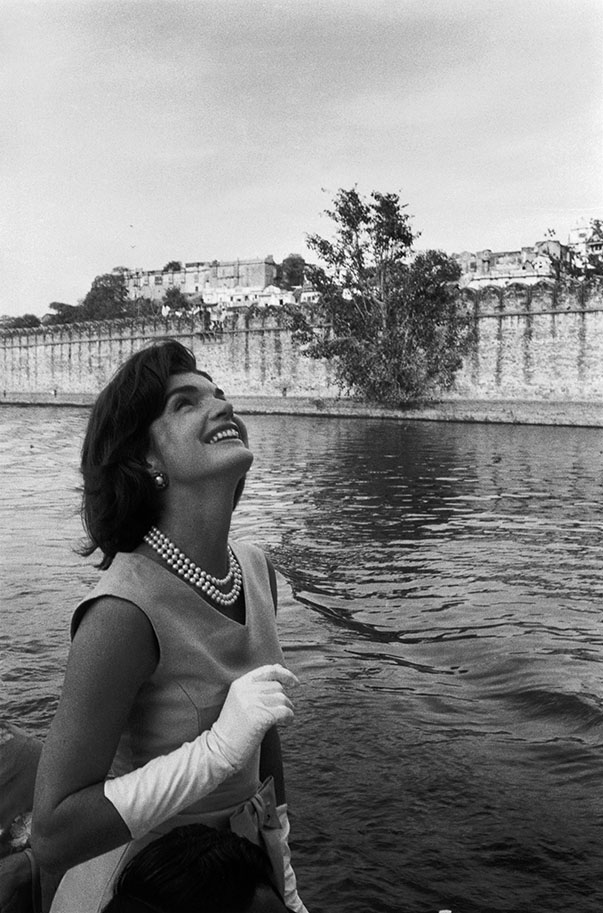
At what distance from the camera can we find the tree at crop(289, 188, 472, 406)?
1484 inches

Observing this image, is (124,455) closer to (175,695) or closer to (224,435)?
(224,435)

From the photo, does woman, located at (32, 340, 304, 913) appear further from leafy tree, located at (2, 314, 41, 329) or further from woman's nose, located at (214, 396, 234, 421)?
leafy tree, located at (2, 314, 41, 329)

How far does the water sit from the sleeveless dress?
116 centimetres

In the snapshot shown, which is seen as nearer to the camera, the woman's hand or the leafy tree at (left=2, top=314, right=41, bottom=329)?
the woman's hand

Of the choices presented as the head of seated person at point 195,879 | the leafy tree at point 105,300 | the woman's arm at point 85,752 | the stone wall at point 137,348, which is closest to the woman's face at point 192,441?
the woman's arm at point 85,752

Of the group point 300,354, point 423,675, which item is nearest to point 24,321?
point 300,354

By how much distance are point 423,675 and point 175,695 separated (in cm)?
379

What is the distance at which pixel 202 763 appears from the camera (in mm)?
2125

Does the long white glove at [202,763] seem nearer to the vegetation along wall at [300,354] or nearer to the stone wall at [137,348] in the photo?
the vegetation along wall at [300,354]

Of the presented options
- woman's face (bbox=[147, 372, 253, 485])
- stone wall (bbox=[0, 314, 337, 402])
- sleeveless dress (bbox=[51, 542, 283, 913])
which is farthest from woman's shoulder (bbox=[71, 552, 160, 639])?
stone wall (bbox=[0, 314, 337, 402])

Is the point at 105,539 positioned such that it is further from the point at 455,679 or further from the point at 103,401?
Result: the point at 455,679

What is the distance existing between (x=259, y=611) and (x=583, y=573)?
6779mm

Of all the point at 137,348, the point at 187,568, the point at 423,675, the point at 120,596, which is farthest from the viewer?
the point at 137,348

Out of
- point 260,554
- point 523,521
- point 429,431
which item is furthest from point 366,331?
point 260,554
